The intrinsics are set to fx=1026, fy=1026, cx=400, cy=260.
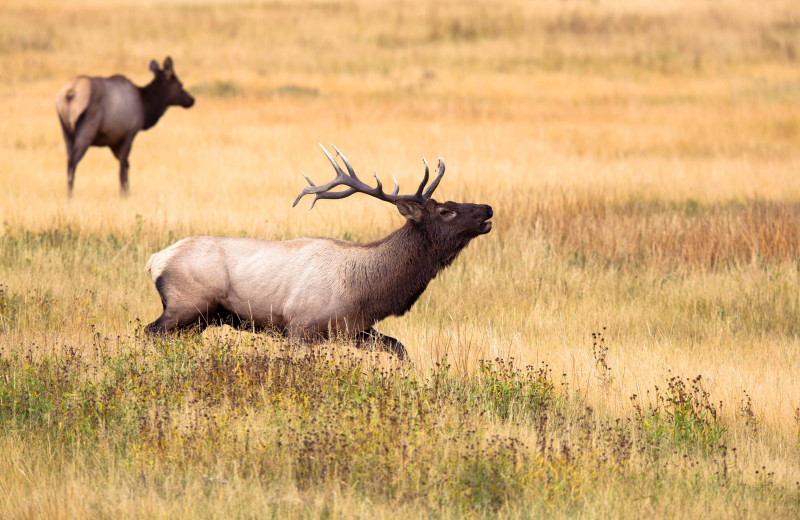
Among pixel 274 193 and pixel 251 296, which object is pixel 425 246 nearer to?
pixel 251 296

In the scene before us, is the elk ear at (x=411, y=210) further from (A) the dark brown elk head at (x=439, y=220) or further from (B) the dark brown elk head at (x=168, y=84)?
(B) the dark brown elk head at (x=168, y=84)

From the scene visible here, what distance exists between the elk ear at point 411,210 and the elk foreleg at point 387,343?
34.8 inches

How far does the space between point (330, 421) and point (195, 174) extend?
39.0 feet

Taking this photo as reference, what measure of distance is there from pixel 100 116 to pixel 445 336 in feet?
31.0

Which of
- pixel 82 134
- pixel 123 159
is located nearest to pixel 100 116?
pixel 82 134

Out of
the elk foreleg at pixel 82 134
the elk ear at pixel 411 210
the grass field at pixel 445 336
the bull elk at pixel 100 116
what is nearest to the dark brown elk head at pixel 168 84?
the bull elk at pixel 100 116

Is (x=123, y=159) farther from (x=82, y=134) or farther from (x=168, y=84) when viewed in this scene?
(x=168, y=84)

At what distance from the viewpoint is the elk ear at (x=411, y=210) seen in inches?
293

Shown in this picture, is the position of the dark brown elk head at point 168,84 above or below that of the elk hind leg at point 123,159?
above

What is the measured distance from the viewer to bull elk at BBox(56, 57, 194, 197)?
49.1ft

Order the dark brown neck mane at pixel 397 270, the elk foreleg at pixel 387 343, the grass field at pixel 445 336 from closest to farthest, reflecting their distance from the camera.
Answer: the grass field at pixel 445 336 < the elk foreleg at pixel 387 343 < the dark brown neck mane at pixel 397 270

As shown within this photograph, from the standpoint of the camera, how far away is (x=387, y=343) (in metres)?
7.16

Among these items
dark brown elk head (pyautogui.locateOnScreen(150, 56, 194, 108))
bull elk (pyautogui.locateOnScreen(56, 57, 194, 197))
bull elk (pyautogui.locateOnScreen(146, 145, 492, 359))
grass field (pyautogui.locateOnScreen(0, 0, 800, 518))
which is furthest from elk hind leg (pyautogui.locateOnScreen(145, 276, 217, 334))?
dark brown elk head (pyautogui.locateOnScreen(150, 56, 194, 108))

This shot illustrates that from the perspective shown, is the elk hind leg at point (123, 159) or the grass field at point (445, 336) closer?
the grass field at point (445, 336)
